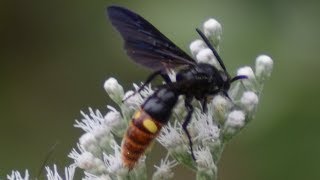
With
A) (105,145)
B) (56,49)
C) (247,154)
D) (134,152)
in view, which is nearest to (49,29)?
(56,49)

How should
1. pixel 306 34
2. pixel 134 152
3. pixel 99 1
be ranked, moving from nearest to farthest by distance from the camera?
1. pixel 134 152
2. pixel 306 34
3. pixel 99 1

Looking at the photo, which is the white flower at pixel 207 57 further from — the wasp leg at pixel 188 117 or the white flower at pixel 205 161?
the white flower at pixel 205 161

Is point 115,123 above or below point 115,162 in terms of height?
above

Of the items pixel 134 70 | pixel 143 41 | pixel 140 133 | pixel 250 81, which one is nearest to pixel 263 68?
Answer: pixel 250 81

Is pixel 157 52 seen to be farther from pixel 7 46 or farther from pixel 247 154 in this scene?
pixel 7 46

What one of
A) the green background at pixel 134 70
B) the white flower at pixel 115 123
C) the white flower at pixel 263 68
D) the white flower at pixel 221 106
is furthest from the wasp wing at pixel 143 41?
the green background at pixel 134 70

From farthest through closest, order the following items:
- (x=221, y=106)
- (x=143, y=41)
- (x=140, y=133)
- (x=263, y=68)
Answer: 1. (x=263, y=68)
2. (x=221, y=106)
3. (x=143, y=41)
4. (x=140, y=133)

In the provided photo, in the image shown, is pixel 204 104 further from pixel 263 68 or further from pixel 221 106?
pixel 263 68

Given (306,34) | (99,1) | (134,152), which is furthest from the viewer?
(99,1)
